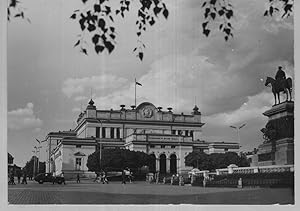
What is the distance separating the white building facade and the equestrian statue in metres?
0.43

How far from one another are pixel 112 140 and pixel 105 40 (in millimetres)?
659

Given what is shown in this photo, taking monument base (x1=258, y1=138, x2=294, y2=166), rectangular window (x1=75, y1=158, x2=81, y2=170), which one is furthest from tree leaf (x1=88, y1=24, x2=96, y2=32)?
monument base (x1=258, y1=138, x2=294, y2=166)

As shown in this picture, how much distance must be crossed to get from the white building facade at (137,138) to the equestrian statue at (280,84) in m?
0.43

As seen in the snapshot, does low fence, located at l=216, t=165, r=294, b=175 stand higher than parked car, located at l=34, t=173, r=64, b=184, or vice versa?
low fence, located at l=216, t=165, r=294, b=175

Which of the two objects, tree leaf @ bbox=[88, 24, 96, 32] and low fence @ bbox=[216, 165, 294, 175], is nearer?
tree leaf @ bbox=[88, 24, 96, 32]

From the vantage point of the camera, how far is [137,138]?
3330 mm

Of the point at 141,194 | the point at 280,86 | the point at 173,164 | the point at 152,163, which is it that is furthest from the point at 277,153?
the point at 141,194

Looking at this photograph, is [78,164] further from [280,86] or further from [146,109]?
[280,86]

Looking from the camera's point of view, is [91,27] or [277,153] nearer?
[91,27]

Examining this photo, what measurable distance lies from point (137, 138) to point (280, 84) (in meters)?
0.97

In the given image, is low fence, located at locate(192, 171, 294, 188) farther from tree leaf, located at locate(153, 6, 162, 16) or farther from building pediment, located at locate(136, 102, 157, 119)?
tree leaf, located at locate(153, 6, 162, 16)

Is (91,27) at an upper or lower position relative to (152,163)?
upper

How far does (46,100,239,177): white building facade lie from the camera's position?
3.27 metres

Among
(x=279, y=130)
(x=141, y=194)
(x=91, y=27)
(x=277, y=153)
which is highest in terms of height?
(x=91, y=27)
